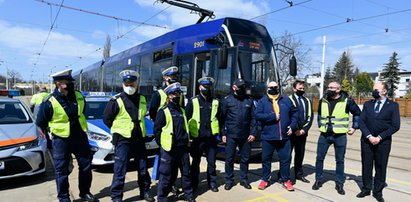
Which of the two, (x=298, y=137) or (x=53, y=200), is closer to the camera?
(x=53, y=200)

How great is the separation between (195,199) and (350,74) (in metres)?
75.5

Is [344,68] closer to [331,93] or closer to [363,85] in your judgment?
[363,85]

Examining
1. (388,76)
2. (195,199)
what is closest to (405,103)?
(388,76)

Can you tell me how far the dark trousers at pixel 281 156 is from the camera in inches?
217

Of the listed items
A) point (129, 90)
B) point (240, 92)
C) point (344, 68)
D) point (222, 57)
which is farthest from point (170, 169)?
point (344, 68)

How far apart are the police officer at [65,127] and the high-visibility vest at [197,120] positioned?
1570 millimetres

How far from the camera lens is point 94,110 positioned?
776cm

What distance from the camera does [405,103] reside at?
32.0 meters

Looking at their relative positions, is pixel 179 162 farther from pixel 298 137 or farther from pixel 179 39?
pixel 179 39

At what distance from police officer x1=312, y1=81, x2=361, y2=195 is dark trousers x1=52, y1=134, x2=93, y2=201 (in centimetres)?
369

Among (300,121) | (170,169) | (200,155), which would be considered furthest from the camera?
→ (300,121)

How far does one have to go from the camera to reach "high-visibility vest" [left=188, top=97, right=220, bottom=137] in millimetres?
5089

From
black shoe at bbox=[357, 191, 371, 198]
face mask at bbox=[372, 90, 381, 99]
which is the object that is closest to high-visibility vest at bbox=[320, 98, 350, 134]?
face mask at bbox=[372, 90, 381, 99]

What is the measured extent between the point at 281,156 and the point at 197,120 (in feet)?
5.32
